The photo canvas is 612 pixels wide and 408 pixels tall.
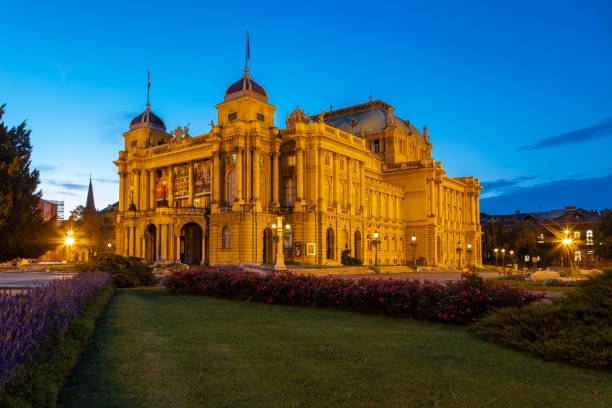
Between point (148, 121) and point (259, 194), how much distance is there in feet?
83.9

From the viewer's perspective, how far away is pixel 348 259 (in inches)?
2328

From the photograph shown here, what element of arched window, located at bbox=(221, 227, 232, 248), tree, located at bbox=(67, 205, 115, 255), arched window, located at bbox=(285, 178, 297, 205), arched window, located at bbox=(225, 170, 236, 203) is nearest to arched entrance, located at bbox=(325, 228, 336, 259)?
arched window, located at bbox=(285, 178, 297, 205)

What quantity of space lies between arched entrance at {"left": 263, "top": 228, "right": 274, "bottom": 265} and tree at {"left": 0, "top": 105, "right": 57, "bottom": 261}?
1746 inches

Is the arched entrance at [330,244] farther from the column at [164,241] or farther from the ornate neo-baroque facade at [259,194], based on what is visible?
the column at [164,241]

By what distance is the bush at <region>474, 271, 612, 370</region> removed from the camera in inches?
368

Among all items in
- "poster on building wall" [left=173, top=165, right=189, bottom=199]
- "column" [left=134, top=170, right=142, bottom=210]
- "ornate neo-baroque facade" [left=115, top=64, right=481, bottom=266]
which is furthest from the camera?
"column" [left=134, top=170, right=142, bottom=210]

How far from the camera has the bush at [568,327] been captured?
9352mm

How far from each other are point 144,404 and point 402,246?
2977 inches

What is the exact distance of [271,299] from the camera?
1934 centimetres

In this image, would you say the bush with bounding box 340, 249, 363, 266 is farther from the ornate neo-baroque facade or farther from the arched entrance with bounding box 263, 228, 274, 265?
the arched entrance with bounding box 263, 228, 274, 265

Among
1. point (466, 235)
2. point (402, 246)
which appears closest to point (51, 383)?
point (402, 246)

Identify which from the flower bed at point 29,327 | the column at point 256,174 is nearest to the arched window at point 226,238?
the column at point 256,174

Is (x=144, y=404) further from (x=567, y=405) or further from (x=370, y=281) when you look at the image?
(x=370, y=281)

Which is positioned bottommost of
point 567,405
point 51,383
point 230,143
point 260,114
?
point 567,405
